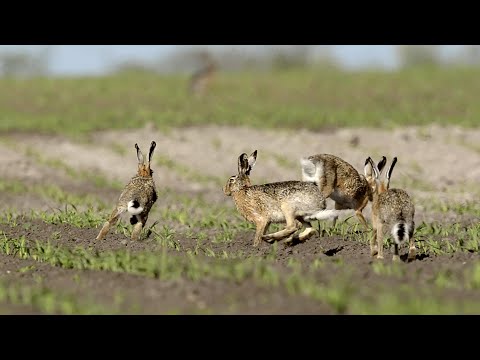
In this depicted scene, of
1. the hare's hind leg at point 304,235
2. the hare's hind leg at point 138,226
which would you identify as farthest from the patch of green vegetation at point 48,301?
the hare's hind leg at point 304,235

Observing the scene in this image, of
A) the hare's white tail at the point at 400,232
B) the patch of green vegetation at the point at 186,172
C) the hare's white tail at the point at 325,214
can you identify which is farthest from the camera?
the patch of green vegetation at the point at 186,172

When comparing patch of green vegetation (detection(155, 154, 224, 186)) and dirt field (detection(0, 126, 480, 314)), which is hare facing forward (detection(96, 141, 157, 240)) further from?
patch of green vegetation (detection(155, 154, 224, 186))

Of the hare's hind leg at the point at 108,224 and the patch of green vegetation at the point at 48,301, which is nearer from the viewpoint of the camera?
the patch of green vegetation at the point at 48,301

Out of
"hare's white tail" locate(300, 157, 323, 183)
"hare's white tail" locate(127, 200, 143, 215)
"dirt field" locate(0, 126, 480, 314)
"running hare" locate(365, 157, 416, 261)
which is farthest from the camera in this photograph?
"hare's white tail" locate(300, 157, 323, 183)

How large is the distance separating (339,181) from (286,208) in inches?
42.1

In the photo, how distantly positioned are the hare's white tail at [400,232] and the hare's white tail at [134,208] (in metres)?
3.16

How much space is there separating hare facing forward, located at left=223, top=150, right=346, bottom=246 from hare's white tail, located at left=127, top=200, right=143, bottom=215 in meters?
1.18

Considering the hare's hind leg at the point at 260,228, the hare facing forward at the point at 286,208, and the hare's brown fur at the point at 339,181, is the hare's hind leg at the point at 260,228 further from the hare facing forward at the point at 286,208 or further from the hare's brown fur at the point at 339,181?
the hare's brown fur at the point at 339,181

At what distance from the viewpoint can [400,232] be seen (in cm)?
939

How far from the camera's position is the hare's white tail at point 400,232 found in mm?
9344

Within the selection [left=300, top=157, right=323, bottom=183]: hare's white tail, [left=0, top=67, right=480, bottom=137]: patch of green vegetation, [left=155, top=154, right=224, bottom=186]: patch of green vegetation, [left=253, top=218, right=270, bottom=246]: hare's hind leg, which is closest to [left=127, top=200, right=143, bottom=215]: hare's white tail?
[left=253, top=218, right=270, bottom=246]: hare's hind leg

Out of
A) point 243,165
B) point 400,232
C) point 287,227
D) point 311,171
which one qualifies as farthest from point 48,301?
point 311,171

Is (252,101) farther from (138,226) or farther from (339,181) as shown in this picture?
(138,226)

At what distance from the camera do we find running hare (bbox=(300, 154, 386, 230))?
1190 centimetres
